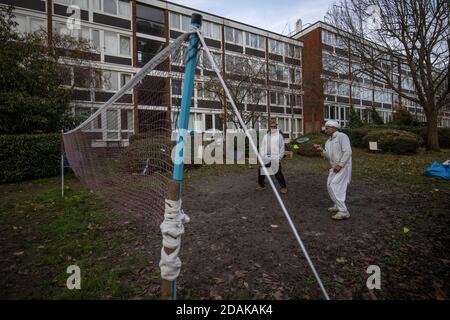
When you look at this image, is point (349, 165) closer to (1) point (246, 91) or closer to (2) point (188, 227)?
(2) point (188, 227)

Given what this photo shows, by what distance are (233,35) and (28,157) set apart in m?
25.8

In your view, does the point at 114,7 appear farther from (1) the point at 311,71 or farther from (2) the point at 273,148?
(2) the point at 273,148

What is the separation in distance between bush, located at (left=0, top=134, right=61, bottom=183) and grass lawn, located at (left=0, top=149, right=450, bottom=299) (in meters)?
3.25

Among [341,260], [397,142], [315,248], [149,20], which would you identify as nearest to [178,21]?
[149,20]

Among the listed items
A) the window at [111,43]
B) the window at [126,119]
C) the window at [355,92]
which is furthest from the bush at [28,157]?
the window at [355,92]

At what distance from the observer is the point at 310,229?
453cm

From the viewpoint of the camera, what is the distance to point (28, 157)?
10422mm

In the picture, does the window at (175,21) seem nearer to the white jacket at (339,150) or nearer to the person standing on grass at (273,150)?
the person standing on grass at (273,150)

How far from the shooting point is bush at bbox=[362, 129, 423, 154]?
14.9 meters

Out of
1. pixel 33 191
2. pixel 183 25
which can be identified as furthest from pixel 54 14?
pixel 33 191

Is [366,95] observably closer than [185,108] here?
No

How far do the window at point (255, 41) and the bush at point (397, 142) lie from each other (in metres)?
20.3

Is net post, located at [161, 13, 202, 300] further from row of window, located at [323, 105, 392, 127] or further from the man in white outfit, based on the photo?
row of window, located at [323, 105, 392, 127]
